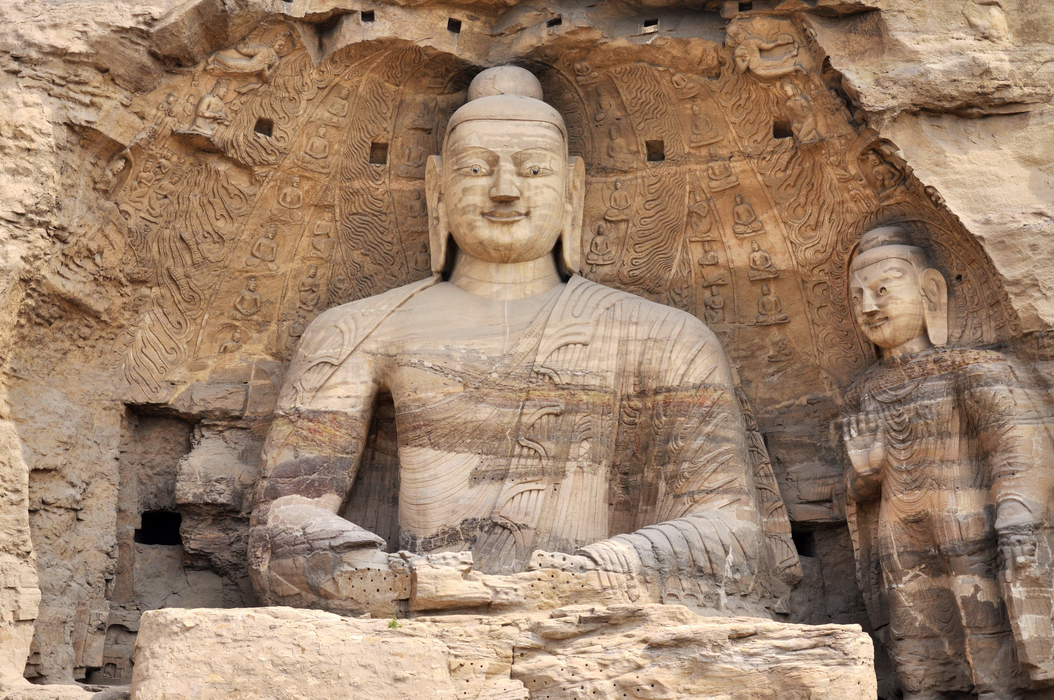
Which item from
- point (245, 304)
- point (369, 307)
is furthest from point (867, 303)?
point (245, 304)

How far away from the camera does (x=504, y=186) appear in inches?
327

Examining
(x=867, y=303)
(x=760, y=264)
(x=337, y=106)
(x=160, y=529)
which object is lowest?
(x=160, y=529)

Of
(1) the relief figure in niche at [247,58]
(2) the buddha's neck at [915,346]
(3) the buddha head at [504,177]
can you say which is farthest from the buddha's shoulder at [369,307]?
(2) the buddha's neck at [915,346]

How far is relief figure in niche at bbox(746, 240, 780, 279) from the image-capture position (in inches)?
346

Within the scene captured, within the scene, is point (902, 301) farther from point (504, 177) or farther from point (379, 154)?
point (379, 154)

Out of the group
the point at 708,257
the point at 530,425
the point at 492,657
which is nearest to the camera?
the point at 492,657

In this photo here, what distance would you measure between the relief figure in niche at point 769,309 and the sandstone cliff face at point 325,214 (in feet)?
0.22

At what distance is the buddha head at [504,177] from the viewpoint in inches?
331

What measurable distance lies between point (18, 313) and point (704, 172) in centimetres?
393

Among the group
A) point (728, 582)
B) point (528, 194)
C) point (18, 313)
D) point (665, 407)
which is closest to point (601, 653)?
point (728, 582)

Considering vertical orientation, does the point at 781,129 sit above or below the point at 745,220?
above

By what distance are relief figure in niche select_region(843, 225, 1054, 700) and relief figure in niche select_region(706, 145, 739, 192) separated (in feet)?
3.02

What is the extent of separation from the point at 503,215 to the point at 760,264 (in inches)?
61.8

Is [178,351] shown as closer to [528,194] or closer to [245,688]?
[528,194]
